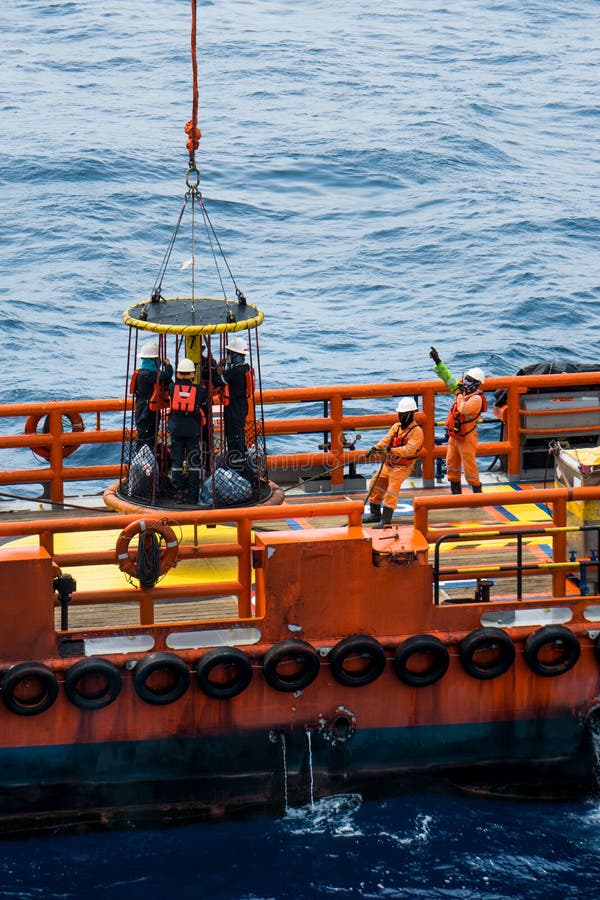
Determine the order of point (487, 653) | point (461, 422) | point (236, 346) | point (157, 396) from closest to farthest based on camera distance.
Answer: point (487, 653), point (157, 396), point (236, 346), point (461, 422)

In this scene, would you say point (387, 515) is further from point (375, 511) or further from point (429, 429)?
point (429, 429)

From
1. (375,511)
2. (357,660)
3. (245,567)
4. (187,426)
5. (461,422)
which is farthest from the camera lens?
(461,422)

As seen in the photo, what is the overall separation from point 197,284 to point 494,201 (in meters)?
9.73

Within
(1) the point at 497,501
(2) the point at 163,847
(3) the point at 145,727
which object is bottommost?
(2) the point at 163,847

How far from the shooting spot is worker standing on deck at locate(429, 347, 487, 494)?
17.9 metres

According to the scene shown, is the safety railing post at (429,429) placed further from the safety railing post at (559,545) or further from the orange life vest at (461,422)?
the safety railing post at (559,545)

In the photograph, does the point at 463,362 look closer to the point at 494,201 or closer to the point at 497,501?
the point at 494,201

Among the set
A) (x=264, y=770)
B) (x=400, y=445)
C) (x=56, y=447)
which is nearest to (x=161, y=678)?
(x=264, y=770)

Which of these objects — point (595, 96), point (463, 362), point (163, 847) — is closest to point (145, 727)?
point (163, 847)

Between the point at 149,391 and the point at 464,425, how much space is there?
395cm

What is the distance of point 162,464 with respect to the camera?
16.0 m

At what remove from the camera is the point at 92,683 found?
1366 cm

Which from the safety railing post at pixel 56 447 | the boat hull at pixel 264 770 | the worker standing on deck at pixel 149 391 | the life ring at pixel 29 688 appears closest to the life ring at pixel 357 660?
the boat hull at pixel 264 770

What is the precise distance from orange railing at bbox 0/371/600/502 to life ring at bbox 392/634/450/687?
400cm
